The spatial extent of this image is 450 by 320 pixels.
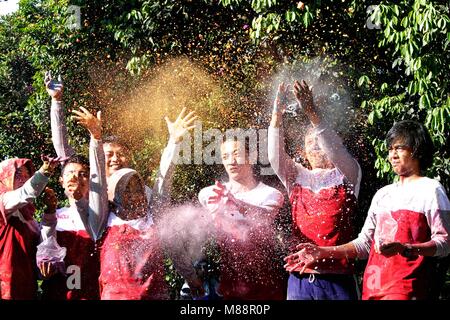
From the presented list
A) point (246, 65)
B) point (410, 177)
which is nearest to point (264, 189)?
point (410, 177)

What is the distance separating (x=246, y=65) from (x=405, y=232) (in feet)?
7.97

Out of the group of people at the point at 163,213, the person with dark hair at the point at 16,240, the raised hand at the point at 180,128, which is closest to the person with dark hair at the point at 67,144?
the group of people at the point at 163,213

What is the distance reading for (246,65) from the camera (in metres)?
5.62

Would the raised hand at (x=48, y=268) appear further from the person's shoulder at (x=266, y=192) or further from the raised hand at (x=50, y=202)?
the person's shoulder at (x=266, y=192)

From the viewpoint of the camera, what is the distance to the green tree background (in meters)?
4.89

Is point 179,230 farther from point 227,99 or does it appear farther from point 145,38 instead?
point 145,38

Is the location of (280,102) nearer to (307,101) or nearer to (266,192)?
(307,101)

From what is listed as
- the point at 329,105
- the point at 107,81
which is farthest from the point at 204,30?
the point at 329,105

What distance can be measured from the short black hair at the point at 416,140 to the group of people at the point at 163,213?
2cm

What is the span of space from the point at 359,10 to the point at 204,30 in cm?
124

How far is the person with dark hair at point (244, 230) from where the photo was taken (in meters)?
4.02

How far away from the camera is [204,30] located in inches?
234

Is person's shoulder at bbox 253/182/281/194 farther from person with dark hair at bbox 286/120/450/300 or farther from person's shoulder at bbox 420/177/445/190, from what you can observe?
person's shoulder at bbox 420/177/445/190
